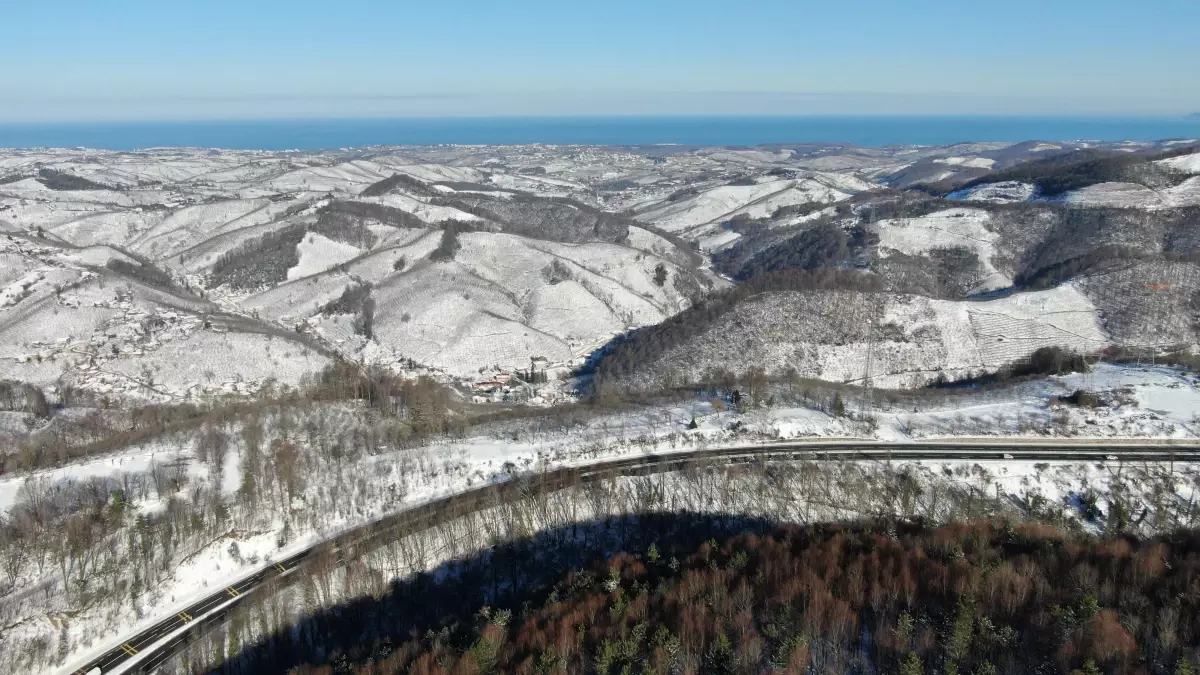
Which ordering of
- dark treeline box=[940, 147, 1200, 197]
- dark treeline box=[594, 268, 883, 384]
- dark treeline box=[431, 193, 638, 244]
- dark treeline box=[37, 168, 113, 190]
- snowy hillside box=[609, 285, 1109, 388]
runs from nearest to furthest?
1. snowy hillside box=[609, 285, 1109, 388]
2. dark treeline box=[594, 268, 883, 384]
3. dark treeline box=[940, 147, 1200, 197]
4. dark treeline box=[431, 193, 638, 244]
5. dark treeline box=[37, 168, 113, 190]

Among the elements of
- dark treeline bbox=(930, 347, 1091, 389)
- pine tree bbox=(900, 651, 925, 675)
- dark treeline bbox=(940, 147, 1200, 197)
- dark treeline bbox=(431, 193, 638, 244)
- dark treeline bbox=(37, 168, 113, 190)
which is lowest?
dark treeline bbox=(930, 347, 1091, 389)

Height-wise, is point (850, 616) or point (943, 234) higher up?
point (943, 234)

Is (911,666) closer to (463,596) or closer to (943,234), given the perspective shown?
(463,596)

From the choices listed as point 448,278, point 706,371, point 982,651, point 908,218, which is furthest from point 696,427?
point 908,218

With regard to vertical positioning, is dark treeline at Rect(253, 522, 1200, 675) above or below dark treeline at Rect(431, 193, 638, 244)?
below

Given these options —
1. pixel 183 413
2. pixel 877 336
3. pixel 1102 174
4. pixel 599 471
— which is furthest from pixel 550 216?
pixel 599 471

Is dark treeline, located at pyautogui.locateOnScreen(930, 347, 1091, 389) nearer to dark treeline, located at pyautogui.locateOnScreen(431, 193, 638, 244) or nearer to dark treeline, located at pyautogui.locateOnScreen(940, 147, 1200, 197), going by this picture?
dark treeline, located at pyautogui.locateOnScreen(940, 147, 1200, 197)

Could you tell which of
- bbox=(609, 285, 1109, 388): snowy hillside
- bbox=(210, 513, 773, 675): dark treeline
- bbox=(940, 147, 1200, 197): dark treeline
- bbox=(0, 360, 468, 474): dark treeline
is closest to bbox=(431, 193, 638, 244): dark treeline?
bbox=(609, 285, 1109, 388): snowy hillside

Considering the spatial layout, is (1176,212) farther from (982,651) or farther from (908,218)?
(982,651)
